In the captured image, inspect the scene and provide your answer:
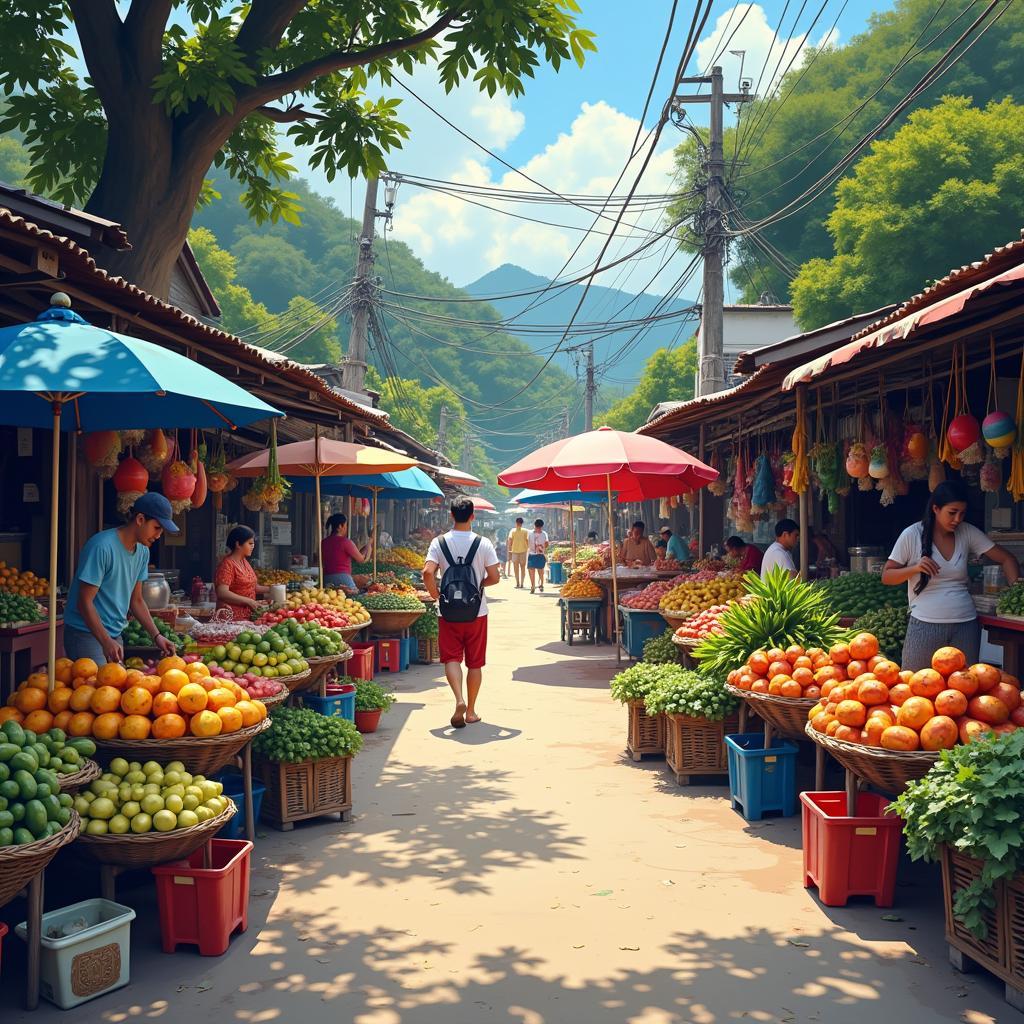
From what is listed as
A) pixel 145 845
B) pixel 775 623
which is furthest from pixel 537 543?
pixel 145 845

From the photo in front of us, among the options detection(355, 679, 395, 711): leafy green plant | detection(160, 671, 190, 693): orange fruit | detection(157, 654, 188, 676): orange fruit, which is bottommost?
detection(355, 679, 395, 711): leafy green plant

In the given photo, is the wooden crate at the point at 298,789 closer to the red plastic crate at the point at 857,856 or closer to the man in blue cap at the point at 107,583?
the man in blue cap at the point at 107,583

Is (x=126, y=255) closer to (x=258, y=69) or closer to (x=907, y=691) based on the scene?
(x=258, y=69)

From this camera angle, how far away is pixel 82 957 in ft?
12.9

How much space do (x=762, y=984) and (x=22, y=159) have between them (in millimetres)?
57260

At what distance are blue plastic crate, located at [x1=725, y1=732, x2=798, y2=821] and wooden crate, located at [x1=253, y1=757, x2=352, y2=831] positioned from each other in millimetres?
2741

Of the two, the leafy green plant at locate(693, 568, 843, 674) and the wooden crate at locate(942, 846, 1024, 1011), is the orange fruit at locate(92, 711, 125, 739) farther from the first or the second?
the leafy green plant at locate(693, 568, 843, 674)

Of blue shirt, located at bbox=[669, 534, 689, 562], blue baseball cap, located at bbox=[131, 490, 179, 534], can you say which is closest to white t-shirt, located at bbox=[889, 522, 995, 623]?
blue baseball cap, located at bbox=[131, 490, 179, 534]

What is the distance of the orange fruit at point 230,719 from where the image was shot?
16.3 ft

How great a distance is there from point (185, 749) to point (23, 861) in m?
1.31

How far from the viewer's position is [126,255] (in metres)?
8.48

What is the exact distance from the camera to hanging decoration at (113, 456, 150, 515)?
7.38 meters

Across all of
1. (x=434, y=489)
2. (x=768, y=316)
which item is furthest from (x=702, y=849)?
(x=768, y=316)

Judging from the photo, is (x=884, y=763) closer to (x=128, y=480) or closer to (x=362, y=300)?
(x=128, y=480)
